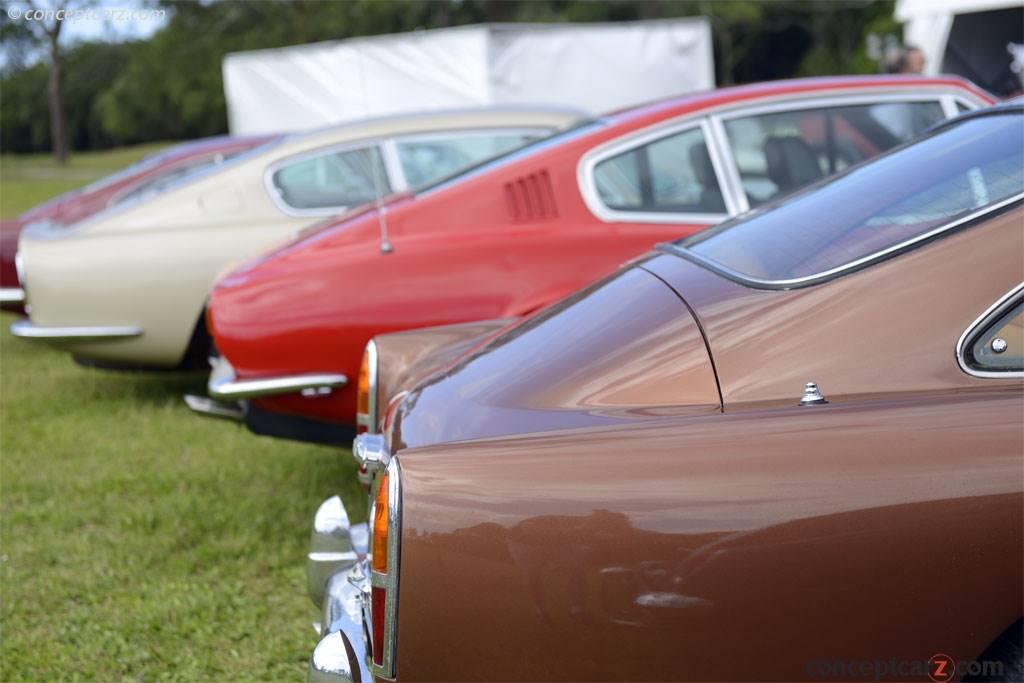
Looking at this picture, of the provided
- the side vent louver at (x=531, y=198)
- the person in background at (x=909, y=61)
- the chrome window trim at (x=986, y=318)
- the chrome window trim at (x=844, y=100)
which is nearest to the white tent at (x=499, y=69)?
the person in background at (x=909, y=61)

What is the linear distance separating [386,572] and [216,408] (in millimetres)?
2917

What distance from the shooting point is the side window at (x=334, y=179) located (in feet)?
19.5

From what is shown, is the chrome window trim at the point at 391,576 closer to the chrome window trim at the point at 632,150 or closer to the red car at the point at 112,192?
the chrome window trim at the point at 632,150

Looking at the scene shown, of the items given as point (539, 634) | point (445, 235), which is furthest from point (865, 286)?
point (445, 235)

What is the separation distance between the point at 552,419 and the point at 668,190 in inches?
95.2

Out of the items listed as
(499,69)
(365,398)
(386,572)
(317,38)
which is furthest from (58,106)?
(386,572)

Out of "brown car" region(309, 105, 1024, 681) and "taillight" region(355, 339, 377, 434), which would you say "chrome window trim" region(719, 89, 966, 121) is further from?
"brown car" region(309, 105, 1024, 681)

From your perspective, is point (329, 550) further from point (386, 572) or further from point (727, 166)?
point (727, 166)

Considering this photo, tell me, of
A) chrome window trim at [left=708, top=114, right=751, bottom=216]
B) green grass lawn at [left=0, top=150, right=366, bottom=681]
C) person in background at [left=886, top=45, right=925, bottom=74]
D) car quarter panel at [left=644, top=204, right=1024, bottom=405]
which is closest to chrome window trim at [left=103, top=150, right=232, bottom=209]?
green grass lawn at [left=0, top=150, right=366, bottom=681]

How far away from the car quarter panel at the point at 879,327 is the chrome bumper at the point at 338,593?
79cm

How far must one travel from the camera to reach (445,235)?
163 inches

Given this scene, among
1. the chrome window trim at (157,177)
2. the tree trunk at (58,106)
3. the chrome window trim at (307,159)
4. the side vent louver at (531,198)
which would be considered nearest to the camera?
the side vent louver at (531,198)

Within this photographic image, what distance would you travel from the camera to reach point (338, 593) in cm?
251

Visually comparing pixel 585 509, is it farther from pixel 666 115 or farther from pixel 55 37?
pixel 55 37
